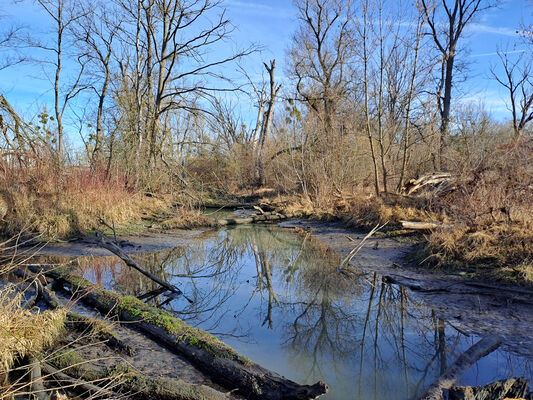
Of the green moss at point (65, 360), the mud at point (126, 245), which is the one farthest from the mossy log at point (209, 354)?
the mud at point (126, 245)

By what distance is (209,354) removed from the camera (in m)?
4.05

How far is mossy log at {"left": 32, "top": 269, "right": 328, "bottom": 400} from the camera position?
344cm

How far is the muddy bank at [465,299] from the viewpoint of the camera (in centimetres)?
524

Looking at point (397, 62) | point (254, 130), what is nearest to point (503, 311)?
point (397, 62)

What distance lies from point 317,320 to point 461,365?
85.5 inches

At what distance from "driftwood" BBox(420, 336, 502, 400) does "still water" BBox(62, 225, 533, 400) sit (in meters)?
0.11

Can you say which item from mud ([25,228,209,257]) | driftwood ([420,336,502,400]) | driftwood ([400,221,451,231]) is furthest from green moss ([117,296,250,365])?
driftwood ([400,221,451,231])

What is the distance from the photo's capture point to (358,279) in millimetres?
8000

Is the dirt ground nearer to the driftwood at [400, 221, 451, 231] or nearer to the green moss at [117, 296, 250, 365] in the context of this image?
the driftwood at [400, 221, 451, 231]

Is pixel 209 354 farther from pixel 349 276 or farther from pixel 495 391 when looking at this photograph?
pixel 349 276

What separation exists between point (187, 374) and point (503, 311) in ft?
15.6

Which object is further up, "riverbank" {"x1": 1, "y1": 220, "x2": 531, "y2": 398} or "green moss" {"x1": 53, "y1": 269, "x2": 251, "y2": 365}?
"green moss" {"x1": 53, "y1": 269, "x2": 251, "y2": 365}

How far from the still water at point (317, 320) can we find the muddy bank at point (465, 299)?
0.25 m

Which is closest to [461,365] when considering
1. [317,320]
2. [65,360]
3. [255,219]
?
[317,320]
